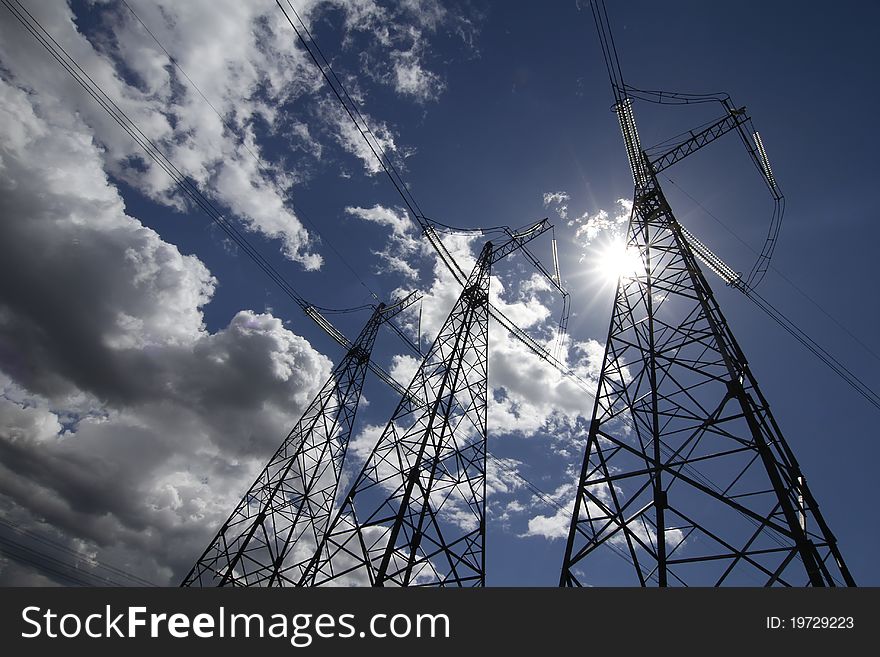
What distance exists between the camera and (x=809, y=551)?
22.7 feet

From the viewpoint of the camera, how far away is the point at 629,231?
15711 millimetres

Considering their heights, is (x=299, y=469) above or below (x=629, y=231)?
below

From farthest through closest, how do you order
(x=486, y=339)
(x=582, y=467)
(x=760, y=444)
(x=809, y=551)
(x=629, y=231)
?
(x=486, y=339), (x=629, y=231), (x=582, y=467), (x=760, y=444), (x=809, y=551)

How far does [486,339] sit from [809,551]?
14.1 meters

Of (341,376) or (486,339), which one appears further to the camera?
(341,376)

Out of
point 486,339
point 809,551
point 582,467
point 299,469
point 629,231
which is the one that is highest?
point 629,231

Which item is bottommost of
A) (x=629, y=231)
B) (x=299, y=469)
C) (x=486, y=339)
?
(x=299, y=469)
